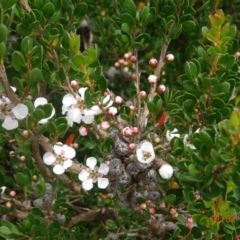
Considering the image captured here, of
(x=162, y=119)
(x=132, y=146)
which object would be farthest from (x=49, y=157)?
(x=162, y=119)

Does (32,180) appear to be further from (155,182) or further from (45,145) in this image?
(155,182)

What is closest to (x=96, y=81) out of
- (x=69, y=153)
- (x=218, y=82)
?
(x=69, y=153)

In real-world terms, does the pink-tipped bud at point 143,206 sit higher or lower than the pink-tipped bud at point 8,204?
higher

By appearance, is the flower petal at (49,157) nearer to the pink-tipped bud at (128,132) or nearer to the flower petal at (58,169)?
the flower petal at (58,169)

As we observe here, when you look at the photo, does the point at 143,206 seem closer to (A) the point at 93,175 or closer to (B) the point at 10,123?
(A) the point at 93,175

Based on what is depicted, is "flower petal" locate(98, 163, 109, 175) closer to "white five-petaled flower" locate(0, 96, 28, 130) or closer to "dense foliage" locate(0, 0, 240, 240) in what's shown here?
"dense foliage" locate(0, 0, 240, 240)

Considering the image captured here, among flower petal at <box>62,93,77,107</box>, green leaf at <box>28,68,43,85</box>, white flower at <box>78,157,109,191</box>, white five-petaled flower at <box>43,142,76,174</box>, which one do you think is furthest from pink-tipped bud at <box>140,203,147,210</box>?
green leaf at <box>28,68,43,85</box>

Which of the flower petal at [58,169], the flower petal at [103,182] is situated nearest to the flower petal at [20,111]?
the flower petal at [58,169]
